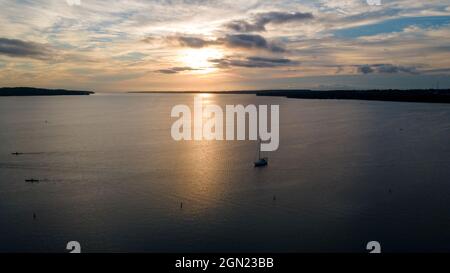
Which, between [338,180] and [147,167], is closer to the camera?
[338,180]

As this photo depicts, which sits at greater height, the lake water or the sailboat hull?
the sailboat hull

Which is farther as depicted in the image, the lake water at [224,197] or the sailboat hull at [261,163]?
the sailboat hull at [261,163]

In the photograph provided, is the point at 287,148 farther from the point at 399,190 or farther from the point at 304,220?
the point at 304,220

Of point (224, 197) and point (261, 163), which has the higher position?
point (261, 163)

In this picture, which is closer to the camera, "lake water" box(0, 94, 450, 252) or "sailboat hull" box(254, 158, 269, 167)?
"lake water" box(0, 94, 450, 252)

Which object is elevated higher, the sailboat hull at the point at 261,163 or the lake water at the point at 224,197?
the sailboat hull at the point at 261,163
